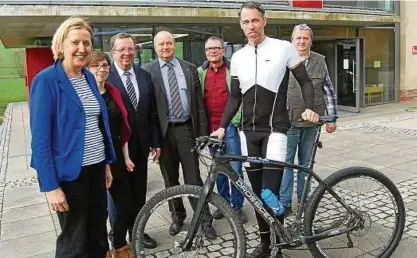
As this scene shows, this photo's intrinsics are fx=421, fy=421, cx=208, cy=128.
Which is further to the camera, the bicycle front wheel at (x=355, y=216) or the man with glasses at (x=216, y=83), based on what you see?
the man with glasses at (x=216, y=83)

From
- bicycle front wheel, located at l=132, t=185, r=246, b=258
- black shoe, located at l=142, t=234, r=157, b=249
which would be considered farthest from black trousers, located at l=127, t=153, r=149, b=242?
bicycle front wheel, located at l=132, t=185, r=246, b=258

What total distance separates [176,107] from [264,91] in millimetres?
956

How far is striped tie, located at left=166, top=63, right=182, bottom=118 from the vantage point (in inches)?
146

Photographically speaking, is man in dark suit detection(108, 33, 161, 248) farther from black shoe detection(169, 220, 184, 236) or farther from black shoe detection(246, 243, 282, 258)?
black shoe detection(246, 243, 282, 258)

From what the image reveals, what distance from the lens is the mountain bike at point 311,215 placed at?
273 centimetres

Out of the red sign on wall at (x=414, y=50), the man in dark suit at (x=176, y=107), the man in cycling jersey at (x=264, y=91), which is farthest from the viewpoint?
the red sign on wall at (x=414, y=50)

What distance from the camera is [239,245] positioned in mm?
2719

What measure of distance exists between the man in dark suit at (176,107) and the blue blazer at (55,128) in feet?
4.27

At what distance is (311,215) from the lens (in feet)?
9.83

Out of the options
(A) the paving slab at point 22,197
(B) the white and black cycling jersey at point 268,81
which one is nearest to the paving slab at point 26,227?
(A) the paving slab at point 22,197

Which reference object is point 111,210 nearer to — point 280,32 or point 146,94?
point 146,94

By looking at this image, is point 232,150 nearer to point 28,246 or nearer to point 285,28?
point 28,246

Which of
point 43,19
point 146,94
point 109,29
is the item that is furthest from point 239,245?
point 109,29

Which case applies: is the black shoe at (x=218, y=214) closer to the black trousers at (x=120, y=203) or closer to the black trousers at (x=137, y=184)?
the black trousers at (x=120, y=203)
